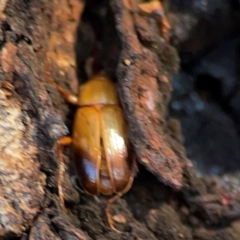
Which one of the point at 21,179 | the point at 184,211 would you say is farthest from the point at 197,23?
the point at 21,179

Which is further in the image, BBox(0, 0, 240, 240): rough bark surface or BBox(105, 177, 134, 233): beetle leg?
BBox(105, 177, 134, 233): beetle leg

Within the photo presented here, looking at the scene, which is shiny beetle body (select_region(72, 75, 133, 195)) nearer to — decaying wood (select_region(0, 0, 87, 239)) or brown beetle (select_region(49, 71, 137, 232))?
brown beetle (select_region(49, 71, 137, 232))

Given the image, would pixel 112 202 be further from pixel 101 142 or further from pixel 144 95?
pixel 144 95

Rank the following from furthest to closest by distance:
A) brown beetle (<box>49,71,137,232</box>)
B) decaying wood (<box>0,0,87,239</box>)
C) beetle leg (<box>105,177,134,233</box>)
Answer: brown beetle (<box>49,71,137,232</box>) < beetle leg (<box>105,177,134,233</box>) < decaying wood (<box>0,0,87,239</box>)

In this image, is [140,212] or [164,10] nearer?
[140,212]

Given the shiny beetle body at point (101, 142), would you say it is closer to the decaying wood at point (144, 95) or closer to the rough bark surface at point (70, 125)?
the rough bark surface at point (70, 125)

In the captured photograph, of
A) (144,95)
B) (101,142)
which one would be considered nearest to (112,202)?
(101,142)

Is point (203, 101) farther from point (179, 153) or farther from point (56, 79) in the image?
point (56, 79)

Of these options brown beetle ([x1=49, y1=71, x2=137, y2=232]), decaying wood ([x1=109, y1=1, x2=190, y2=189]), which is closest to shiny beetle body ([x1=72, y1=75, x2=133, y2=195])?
brown beetle ([x1=49, y1=71, x2=137, y2=232])
